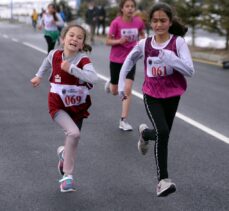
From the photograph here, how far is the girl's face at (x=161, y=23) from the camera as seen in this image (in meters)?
5.25

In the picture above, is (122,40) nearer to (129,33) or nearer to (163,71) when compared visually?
(129,33)

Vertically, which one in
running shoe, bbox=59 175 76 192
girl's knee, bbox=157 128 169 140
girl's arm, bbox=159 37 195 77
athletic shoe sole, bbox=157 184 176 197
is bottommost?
running shoe, bbox=59 175 76 192

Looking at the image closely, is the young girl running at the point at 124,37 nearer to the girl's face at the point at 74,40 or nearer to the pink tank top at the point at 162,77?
the pink tank top at the point at 162,77

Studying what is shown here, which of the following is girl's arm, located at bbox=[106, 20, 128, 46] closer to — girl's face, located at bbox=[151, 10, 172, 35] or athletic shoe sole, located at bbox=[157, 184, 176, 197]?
girl's face, located at bbox=[151, 10, 172, 35]

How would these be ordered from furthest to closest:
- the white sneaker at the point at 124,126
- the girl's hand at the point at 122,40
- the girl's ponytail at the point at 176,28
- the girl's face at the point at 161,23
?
the white sneaker at the point at 124,126
the girl's hand at the point at 122,40
the girl's ponytail at the point at 176,28
the girl's face at the point at 161,23

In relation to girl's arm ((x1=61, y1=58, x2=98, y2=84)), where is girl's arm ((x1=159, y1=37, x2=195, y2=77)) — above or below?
above

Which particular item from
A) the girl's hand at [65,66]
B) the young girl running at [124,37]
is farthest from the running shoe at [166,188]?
the young girl running at [124,37]

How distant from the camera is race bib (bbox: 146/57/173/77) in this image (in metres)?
5.25

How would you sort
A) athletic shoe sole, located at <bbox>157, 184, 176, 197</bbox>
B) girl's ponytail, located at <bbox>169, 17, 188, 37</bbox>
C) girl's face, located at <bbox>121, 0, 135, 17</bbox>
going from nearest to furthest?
athletic shoe sole, located at <bbox>157, 184, 176, 197</bbox> → girl's ponytail, located at <bbox>169, 17, 188, 37</bbox> → girl's face, located at <bbox>121, 0, 135, 17</bbox>

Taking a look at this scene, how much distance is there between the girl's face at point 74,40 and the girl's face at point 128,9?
96.7 inches

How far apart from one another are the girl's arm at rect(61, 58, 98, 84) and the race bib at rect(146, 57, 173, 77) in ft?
1.79

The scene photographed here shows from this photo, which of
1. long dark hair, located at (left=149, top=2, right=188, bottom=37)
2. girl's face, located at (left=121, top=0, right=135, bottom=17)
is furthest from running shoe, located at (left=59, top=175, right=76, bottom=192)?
girl's face, located at (left=121, top=0, right=135, bottom=17)

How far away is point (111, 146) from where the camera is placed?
279 inches

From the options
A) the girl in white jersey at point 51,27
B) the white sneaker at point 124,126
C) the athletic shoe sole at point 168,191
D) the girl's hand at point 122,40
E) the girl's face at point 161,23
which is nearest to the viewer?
the athletic shoe sole at point 168,191
